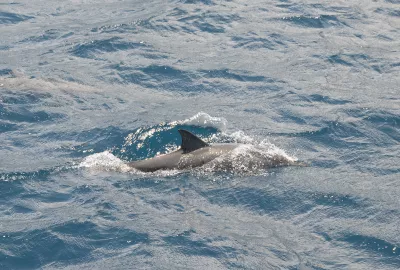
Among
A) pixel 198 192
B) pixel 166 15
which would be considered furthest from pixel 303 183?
pixel 166 15

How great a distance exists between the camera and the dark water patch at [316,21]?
78.1 ft

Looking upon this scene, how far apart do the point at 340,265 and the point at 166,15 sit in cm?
1668

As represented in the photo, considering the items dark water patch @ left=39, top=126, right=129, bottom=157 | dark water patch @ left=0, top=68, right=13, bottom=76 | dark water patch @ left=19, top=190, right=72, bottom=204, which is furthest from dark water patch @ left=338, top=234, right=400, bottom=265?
dark water patch @ left=0, top=68, right=13, bottom=76

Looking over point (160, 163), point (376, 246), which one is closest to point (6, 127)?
point (160, 163)

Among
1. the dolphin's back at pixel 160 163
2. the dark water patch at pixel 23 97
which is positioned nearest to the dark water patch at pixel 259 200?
Result: the dolphin's back at pixel 160 163

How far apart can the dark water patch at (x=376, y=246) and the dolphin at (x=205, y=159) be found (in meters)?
2.87

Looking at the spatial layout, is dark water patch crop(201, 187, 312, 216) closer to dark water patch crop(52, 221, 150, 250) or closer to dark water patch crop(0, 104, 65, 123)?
dark water patch crop(52, 221, 150, 250)

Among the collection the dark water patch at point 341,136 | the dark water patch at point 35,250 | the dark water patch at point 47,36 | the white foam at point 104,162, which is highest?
the dark water patch at point 35,250

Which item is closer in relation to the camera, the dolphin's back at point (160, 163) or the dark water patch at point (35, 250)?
the dark water patch at point (35, 250)

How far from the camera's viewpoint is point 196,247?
11.0 m

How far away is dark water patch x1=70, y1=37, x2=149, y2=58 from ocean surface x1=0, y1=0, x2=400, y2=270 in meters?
0.07

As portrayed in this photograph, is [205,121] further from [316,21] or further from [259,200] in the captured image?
[316,21]

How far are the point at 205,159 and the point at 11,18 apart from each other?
16.5 m

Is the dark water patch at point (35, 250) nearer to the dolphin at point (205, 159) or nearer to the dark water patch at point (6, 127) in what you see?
the dolphin at point (205, 159)
